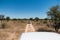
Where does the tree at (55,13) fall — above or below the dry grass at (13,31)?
above

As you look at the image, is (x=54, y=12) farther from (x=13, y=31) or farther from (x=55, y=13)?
(x=13, y=31)

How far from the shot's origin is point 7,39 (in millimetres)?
16188

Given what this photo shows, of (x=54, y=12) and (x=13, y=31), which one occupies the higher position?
(x=54, y=12)

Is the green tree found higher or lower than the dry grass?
higher

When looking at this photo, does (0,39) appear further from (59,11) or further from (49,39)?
(49,39)

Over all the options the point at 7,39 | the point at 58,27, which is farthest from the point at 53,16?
the point at 7,39

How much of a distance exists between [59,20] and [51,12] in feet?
6.85

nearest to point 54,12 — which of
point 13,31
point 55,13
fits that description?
point 55,13

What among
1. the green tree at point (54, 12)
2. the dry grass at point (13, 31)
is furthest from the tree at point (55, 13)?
the dry grass at point (13, 31)

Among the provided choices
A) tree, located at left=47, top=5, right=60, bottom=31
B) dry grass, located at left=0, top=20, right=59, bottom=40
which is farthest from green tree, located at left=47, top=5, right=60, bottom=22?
dry grass, located at left=0, top=20, right=59, bottom=40

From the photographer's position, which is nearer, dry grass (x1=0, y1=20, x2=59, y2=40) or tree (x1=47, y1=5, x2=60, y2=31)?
dry grass (x1=0, y1=20, x2=59, y2=40)

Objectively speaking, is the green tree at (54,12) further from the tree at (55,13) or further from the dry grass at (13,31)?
the dry grass at (13,31)

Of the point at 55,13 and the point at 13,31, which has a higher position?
the point at 55,13

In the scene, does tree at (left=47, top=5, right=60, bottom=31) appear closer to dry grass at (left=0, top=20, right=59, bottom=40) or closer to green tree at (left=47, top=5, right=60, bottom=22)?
green tree at (left=47, top=5, right=60, bottom=22)
